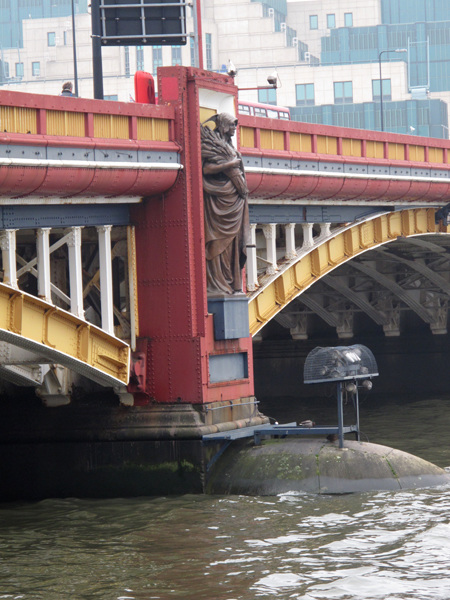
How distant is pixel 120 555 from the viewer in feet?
64.9

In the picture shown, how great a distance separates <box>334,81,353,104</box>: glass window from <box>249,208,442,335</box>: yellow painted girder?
287ft

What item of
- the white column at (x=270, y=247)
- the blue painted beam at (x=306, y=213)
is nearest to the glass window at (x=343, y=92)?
the blue painted beam at (x=306, y=213)

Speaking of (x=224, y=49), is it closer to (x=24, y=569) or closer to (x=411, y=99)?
(x=411, y=99)

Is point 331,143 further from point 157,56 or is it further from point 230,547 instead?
point 157,56

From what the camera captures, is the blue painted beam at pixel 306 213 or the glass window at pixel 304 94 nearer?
the blue painted beam at pixel 306 213

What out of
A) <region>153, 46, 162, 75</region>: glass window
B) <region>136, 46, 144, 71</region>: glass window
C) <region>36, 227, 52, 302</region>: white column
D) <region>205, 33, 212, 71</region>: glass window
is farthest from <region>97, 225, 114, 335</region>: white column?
<region>205, 33, 212, 71</region>: glass window

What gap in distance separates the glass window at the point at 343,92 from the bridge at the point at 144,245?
93.6 m

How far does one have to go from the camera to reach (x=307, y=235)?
30094 millimetres

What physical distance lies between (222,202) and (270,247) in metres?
3.53

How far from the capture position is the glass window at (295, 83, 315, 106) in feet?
405

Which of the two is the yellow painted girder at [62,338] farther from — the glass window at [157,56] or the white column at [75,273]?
the glass window at [157,56]

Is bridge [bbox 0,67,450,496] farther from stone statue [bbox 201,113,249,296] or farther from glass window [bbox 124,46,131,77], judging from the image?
glass window [bbox 124,46,131,77]

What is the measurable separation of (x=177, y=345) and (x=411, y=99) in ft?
330

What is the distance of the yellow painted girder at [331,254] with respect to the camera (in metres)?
28.7
